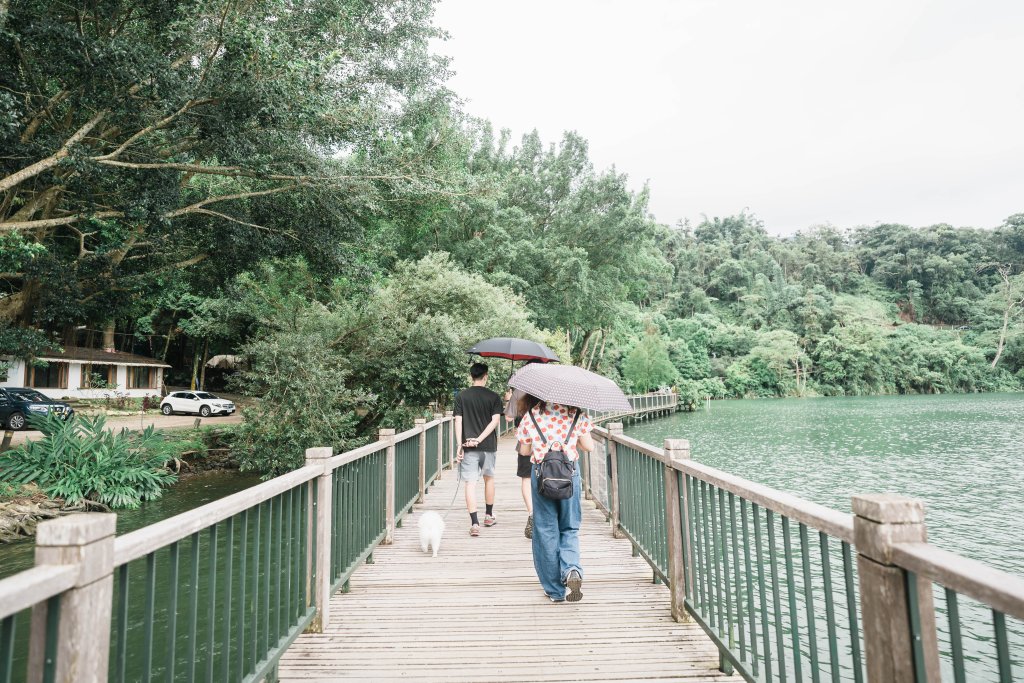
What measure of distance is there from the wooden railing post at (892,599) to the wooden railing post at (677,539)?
1.83 meters

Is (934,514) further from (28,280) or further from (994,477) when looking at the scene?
(28,280)

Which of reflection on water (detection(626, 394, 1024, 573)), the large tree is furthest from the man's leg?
reflection on water (detection(626, 394, 1024, 573))

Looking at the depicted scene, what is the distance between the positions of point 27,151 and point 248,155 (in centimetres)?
341

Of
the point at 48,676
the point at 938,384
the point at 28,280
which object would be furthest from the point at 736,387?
the point at 48,676

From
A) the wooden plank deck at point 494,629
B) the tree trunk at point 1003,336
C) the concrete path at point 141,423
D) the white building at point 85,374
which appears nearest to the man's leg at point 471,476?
the wooden plank deck at point 494,629

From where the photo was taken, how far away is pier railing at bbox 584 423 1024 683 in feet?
4.75

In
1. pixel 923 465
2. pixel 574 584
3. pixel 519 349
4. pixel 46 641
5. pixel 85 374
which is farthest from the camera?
pixel 85 374

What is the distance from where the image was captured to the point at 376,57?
528 inches

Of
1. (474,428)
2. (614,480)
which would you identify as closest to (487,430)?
(474,428)

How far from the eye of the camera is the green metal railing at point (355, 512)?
385 centimetres

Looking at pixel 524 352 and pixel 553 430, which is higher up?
pixel 524 352

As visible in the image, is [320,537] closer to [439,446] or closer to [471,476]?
[471,476]

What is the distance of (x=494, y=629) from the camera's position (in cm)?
353

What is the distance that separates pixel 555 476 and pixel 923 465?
18.1 metres
